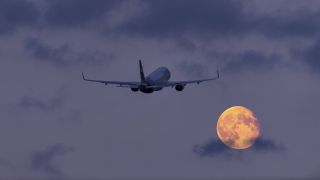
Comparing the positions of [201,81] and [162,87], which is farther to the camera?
[201,81]

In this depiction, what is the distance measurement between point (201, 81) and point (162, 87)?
669 inches

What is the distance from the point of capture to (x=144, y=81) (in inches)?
7382

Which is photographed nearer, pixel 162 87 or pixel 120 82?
pixel 162 87

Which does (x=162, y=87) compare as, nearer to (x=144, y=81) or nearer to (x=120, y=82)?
(x=144, y=81)

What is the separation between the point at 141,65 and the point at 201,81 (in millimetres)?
19185

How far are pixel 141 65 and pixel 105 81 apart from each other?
15.0 m

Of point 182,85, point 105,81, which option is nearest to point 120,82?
point 105,81

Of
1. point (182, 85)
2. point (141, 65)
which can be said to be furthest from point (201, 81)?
point (141, 65)

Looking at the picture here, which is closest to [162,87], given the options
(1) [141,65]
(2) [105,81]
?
(1) [141,65]

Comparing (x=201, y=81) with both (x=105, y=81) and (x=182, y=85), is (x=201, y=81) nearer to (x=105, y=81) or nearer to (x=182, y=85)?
(x=182, y=85)

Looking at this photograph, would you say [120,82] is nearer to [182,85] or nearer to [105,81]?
[105,81]

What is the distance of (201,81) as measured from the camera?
193m

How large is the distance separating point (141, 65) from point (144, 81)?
6494mm

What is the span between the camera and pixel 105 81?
633 ft
